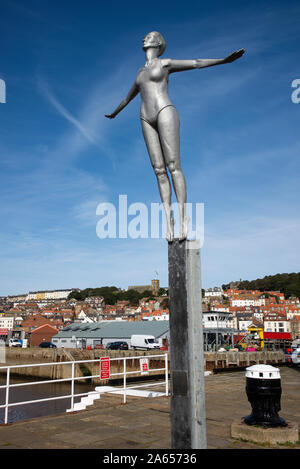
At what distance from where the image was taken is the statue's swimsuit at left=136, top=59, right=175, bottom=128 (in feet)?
16.7

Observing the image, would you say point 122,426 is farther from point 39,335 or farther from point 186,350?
point 39,335

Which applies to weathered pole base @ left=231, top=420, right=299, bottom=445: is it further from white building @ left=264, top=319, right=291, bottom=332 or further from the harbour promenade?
white building @ left=264, top=319, right=291, bottom=332

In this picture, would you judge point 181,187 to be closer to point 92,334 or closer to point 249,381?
point 249,381

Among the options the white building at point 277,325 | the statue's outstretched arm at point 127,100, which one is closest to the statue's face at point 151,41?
the statue's outstretched arm at point 127,100

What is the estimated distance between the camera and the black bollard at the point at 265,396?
5574 mm

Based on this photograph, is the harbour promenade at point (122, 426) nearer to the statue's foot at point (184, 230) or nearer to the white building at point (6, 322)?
the statue's foot at point (184, 230)

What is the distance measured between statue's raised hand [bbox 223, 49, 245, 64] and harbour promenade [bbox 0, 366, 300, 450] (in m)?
5.13

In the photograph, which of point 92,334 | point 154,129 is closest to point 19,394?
point 92,334

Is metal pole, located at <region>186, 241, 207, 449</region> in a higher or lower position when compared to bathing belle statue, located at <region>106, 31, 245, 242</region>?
lower

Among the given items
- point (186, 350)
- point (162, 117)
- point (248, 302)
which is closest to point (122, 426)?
point (186, 350)

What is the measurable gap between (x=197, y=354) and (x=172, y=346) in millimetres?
312

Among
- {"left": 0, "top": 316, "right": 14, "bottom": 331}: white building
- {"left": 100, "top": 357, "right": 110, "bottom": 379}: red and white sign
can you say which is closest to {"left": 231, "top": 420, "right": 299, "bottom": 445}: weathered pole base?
{"left": 100, "top": 357, "right": 110, "bottom": 379}: red and white sign

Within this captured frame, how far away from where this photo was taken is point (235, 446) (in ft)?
17.6

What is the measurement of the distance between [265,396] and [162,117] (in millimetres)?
4144
